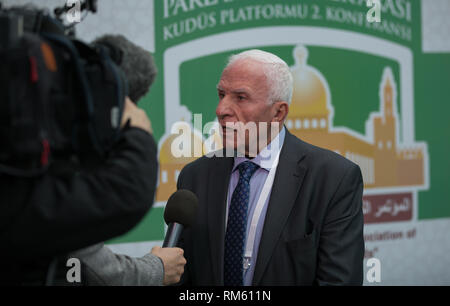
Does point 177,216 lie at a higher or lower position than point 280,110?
lower

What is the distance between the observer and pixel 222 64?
3.43 metres

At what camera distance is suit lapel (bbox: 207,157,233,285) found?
170 centimetres

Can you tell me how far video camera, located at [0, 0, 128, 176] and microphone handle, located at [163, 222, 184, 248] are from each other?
0.45 m

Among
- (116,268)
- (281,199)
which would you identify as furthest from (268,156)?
(116,268)

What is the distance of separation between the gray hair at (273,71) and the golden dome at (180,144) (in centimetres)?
151

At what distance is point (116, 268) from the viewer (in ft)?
4.30

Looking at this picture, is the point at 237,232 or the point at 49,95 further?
the point at 237,232

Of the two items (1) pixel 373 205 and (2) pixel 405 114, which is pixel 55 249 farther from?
(2) pixel 405 114

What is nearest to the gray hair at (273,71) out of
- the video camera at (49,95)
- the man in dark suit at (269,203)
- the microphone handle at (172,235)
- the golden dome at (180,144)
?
the man in dark suit at (269,203)

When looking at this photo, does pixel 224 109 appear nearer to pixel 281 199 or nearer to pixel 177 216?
pixel 281 199

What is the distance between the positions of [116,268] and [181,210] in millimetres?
255

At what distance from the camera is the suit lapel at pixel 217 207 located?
1.70 m

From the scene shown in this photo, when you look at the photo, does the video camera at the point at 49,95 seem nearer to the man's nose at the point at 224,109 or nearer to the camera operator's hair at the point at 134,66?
the camera operator's hair at the point at 134,66

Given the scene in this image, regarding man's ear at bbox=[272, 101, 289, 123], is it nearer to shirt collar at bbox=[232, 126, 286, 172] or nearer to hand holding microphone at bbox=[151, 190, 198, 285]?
shirt collar at bbox=[232, 126, 286, 172]
